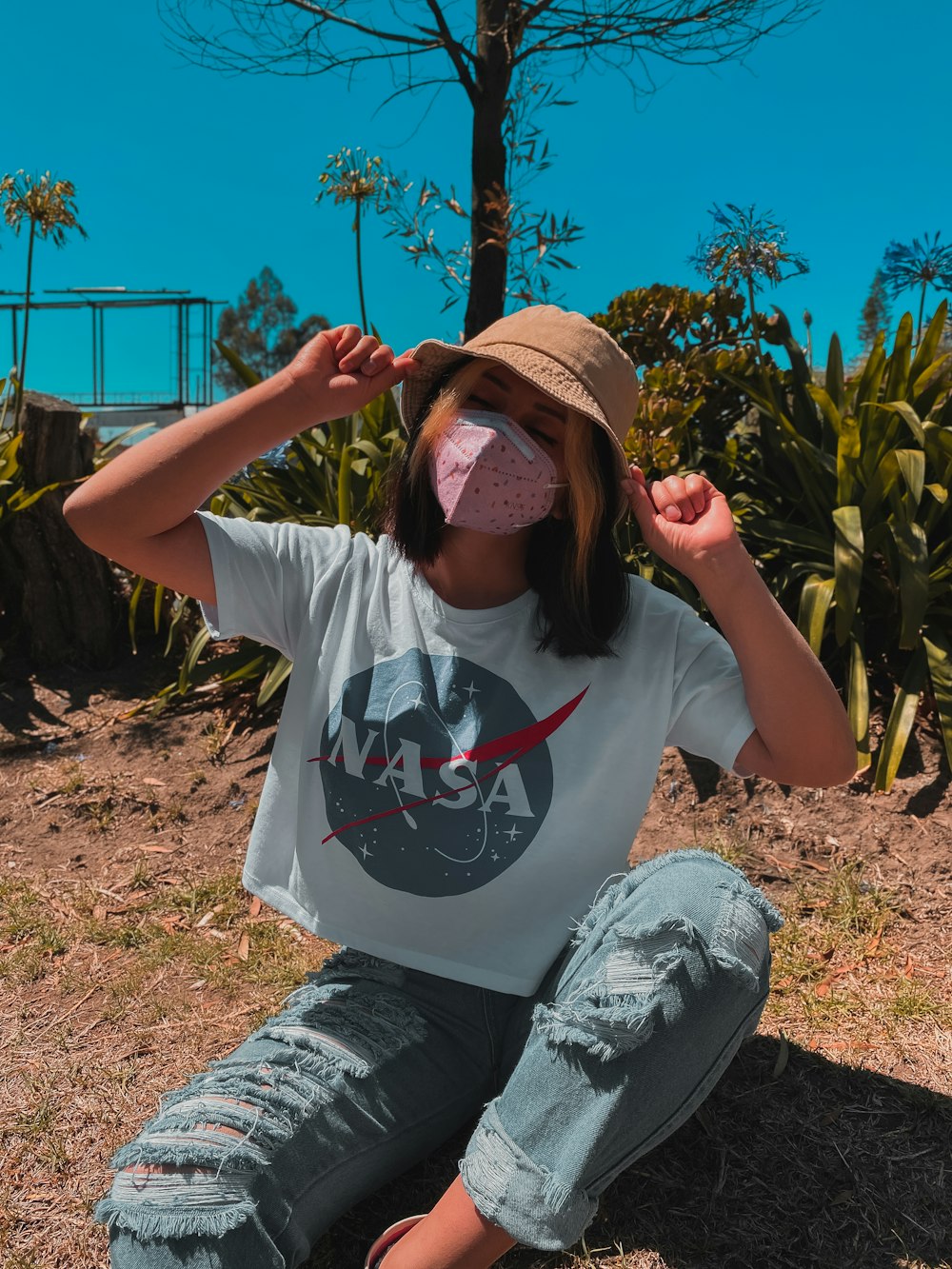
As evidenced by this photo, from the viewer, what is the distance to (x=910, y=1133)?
183 centimetres

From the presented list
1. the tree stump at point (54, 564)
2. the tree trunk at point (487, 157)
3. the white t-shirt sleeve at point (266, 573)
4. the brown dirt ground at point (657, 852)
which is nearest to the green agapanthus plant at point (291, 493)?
the brown dirt ground at point (657, 852)

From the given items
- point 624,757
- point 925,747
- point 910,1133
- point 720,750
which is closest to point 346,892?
point 624,757

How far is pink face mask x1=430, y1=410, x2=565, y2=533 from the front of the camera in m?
1.60

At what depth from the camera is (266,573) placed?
1.70m

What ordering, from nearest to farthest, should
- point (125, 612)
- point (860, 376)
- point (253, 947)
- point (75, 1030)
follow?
point (75, 1030) < point (253, 947) < point (860, 376) < point (125, 612)

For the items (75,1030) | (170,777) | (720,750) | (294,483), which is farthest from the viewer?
(294,483)

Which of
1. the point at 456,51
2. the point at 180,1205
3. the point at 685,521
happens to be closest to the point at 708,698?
the point at 685,521

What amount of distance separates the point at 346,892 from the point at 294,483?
8.70 feet

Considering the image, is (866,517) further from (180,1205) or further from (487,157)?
(180,1205)

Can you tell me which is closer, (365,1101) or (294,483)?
(365,1101)

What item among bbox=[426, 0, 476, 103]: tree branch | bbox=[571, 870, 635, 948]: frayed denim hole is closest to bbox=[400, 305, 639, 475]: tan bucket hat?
bbox=[571, 870, 635, 948]: frayed denim hole

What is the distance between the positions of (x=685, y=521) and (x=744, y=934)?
0.66m

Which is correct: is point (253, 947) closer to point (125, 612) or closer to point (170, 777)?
point (170, 777)

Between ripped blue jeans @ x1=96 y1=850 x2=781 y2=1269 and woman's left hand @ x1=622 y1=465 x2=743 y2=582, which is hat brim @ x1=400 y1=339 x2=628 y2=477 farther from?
ripped blue jeans @ x1=96 y1=850 x2=781 y2=1269
